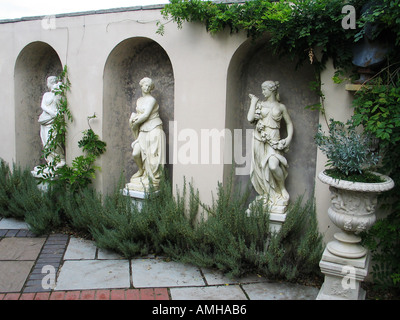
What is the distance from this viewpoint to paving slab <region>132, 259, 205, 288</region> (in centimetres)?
429

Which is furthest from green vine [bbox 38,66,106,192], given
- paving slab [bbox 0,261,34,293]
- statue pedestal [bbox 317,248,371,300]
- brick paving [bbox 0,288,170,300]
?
statue pedestal [bbox 317,248,371,300]

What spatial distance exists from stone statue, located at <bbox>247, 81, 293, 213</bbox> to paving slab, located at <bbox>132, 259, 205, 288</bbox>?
1.16 metres

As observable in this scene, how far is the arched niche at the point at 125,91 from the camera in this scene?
19.3 ft

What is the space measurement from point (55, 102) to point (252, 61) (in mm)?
3071

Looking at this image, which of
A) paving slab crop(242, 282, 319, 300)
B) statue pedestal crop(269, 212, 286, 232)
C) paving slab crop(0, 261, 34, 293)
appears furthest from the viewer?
statue pedestal crop(269, 212, 286, 232)

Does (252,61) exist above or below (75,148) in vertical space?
above

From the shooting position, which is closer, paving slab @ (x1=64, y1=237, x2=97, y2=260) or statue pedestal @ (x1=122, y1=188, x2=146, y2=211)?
paving slab @ (x1=64, y1=237, x2=97, y2=260)

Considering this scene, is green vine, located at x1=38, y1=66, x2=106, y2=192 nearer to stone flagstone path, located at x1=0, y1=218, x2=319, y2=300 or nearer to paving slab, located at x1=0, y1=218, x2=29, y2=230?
paving slab, located at x1=0, y1=218, x2=29, y2=230

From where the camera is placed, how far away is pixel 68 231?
5727 millimetres

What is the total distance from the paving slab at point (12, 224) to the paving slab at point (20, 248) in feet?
1.40

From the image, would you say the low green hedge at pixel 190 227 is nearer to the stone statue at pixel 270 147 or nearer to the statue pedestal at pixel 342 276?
the stone statue at pixel 270 147

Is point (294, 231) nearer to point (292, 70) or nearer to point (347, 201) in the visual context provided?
point (347, 201)

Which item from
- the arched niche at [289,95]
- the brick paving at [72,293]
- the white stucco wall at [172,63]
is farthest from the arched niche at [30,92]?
the arched niche at [289,95]
